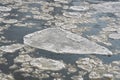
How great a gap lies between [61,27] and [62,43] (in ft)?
2.74

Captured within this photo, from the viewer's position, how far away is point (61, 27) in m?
4.88

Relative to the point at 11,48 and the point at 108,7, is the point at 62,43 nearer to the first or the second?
the point at 11,48

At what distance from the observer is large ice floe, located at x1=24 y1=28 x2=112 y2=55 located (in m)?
3.96

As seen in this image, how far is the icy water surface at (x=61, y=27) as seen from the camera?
11.3 ft

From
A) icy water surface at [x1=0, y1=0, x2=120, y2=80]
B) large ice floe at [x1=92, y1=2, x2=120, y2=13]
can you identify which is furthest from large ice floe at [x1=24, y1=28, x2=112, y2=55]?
large ice floe at [x1=92, y1=2, x2=120, y2=13]

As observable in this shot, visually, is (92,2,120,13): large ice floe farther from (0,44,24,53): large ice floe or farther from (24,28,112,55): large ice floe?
(0,44,24,53): large ice floe

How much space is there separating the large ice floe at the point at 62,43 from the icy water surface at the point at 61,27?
79 mm

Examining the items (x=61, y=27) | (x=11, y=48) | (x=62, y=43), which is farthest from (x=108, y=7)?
(x=11, y=48)

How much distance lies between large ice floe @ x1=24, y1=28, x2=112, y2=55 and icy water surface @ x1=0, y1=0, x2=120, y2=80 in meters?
0.08

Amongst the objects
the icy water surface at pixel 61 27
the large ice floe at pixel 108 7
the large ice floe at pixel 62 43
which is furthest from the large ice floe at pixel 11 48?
the large ice floe at pixel 108 7

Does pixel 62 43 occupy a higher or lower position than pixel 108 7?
lower

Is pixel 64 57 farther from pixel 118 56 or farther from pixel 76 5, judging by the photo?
pixel 76 5

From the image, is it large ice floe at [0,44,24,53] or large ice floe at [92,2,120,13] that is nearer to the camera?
large ice floe at [0,44,24,53]

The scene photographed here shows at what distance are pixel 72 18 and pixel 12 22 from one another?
3.74 feet
